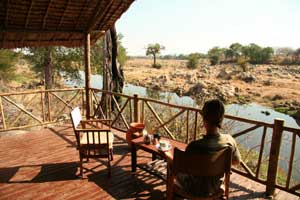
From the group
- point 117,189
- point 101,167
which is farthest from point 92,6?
point 117,189

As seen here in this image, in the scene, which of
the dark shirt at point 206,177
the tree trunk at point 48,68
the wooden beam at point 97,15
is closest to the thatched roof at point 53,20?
Answer: the wooden beam at point 97,15

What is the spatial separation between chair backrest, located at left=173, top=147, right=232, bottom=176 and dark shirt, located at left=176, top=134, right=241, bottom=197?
0.05 meters

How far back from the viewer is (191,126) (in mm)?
6531

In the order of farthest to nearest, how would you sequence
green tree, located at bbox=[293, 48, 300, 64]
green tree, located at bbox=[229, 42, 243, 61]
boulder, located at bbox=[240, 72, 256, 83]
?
green tree, located at bbox=[229, 42, 243, 61] → green tree, located at bbox=[293, 48, 300, 64] → boulder, located at bbox=[240, 72, 256, 83]

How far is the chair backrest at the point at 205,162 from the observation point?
2.14 metres

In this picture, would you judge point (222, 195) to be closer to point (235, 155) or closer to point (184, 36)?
point (235, 155)

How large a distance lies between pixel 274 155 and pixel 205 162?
1.64 meters

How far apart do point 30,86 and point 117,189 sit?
685 inches

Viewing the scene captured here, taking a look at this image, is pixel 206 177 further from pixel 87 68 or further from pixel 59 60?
pixel 59 60

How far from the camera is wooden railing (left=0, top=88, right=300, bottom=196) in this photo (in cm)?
329

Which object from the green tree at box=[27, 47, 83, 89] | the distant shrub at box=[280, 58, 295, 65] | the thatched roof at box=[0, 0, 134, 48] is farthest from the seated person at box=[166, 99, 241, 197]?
the distant shrub at box=[280, 58, 295, 65]

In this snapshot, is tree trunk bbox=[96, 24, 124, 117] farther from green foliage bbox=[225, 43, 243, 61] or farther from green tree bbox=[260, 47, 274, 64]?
green foliage bbox=[225, 43, 243, 61]

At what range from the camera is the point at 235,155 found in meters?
2.38

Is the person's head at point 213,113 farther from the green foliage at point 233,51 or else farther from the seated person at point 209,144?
the green foliage at point 233,51
